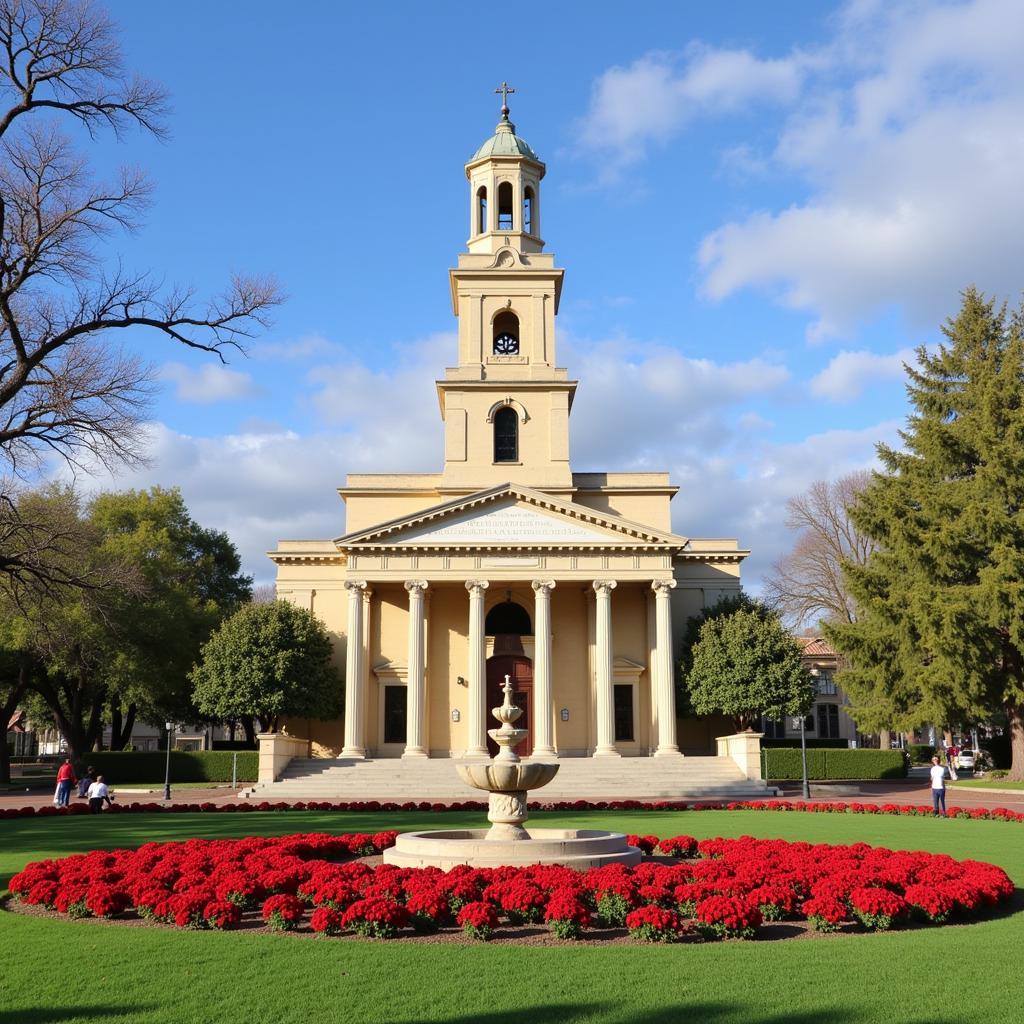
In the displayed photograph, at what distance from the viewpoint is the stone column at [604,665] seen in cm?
4362

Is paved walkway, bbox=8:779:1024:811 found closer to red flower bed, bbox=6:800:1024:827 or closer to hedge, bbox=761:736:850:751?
red flower bed, bbox=6:800:1024:827

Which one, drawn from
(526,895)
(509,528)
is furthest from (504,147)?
(526,895)

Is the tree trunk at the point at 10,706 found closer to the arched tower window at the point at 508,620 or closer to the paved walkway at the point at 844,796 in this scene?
the paved walkway at the point at 844,796

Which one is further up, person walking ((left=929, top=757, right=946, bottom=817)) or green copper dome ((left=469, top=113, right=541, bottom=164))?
green copper dome ((left=469, top=113, right=541, bottom=164))

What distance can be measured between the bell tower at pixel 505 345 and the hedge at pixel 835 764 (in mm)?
15249

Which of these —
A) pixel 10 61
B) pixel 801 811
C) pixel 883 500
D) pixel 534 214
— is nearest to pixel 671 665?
pixel 883 500

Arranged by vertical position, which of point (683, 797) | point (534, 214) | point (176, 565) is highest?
point (534, 214)

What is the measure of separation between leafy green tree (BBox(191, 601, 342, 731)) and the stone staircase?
10.5 ft

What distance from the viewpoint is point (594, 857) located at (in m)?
15.4

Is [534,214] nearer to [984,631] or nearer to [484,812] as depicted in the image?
[984,631]

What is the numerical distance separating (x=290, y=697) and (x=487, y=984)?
35572 mm

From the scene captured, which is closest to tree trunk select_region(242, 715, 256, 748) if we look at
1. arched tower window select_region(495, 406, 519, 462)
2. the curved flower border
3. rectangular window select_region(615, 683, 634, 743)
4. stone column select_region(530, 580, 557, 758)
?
stone column select_region(530, 580, 557, 758)

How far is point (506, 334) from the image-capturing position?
5328cm

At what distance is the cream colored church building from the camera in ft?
145
